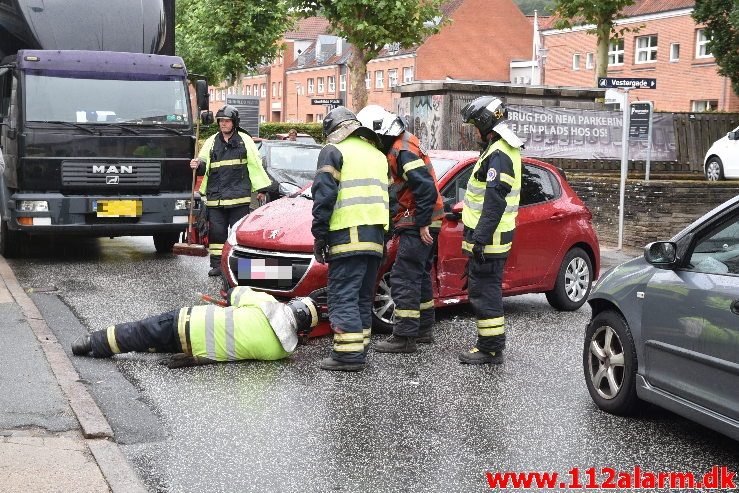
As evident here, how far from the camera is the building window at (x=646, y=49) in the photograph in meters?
52.5

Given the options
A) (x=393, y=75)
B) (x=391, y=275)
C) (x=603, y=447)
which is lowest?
(x=603, y=447)

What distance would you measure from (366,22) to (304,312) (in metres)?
25.0

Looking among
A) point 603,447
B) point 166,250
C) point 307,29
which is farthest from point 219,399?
point 307,29

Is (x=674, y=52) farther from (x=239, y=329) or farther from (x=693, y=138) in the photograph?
(x=239, y=329)

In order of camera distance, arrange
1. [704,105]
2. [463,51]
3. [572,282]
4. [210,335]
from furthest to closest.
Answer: [463,51] → [704,105] → [572,282] → [210,335]

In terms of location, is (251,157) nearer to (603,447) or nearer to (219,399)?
(219,399)

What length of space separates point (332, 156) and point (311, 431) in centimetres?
218

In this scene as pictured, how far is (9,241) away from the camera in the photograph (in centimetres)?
1298

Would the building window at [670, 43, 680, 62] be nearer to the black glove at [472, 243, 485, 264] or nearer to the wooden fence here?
the wooden fence

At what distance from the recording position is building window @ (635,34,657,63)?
5252cm

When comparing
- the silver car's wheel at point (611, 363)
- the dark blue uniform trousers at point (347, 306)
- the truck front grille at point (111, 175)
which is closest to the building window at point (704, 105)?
the truck front grille at point (111, 175)

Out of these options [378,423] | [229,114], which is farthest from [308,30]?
[378,423]

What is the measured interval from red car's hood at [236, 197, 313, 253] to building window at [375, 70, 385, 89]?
6497 centimetres

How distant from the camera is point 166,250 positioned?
554 inches
